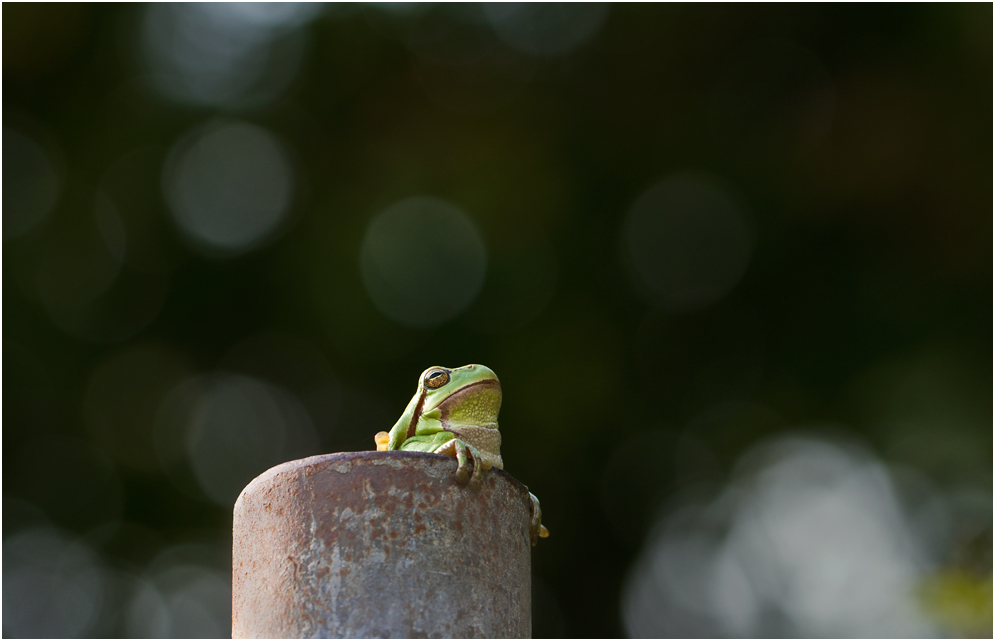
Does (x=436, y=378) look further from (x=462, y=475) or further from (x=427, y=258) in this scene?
(x=427, y=258)

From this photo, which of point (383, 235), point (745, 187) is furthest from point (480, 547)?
point (745, 187)

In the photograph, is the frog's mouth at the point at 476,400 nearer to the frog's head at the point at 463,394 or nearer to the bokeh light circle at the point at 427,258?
the frog's head at the point at 463,394

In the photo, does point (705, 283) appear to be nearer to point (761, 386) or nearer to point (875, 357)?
point (761, 386)

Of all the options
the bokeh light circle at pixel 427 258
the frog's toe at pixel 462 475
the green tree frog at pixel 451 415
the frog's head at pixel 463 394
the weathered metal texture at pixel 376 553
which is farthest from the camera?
the bokeh light circle at pixel 427 258

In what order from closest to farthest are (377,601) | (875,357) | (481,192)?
(377,601) < (875,357) < (481,192)

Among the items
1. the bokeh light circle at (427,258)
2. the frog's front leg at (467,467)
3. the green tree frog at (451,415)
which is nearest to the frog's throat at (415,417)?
the green tree frog at (451,415)

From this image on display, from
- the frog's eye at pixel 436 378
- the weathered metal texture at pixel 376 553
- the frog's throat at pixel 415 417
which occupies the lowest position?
the weathered metal texture at pixel 376 553
